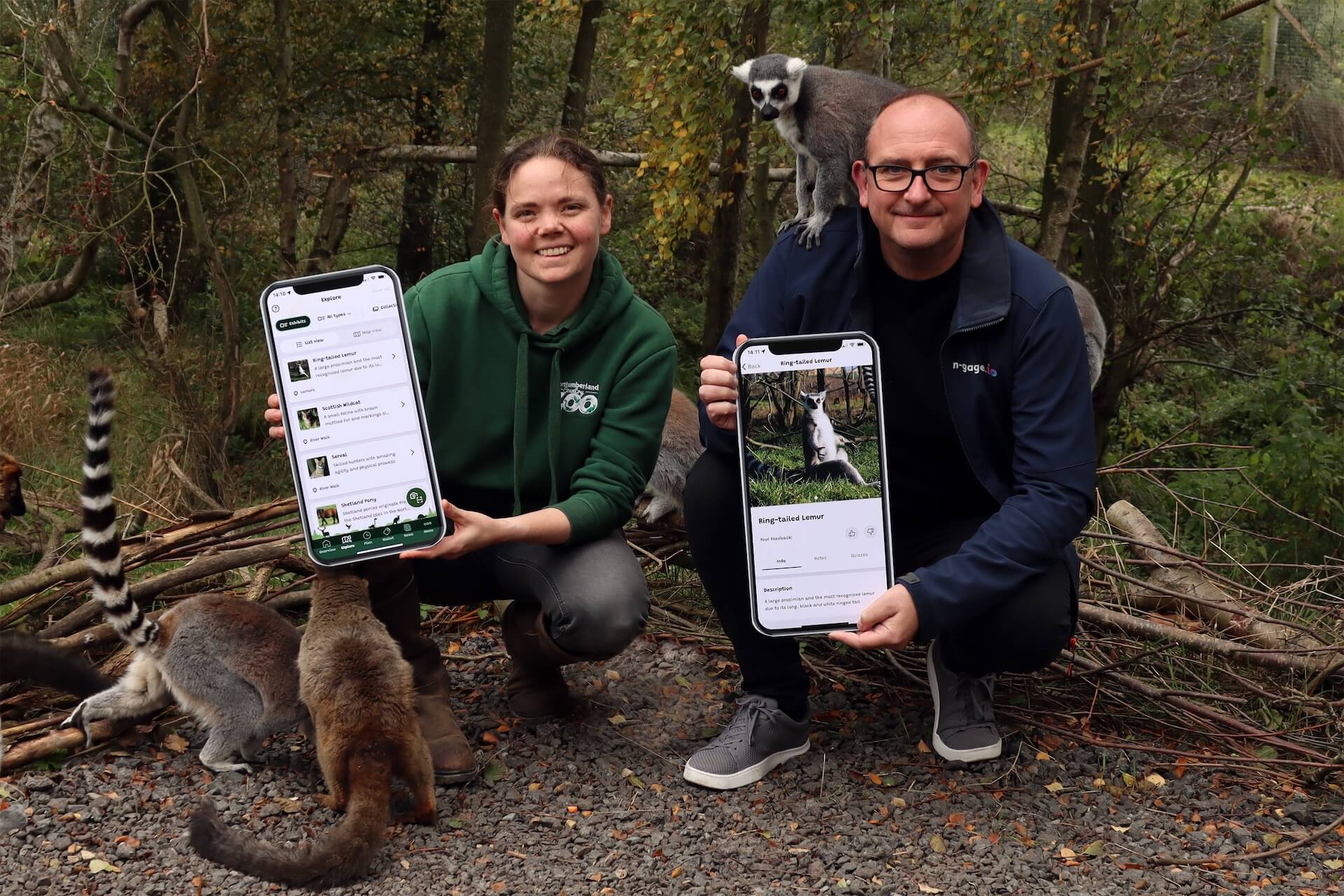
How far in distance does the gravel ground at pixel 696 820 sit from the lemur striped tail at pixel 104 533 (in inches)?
13.9

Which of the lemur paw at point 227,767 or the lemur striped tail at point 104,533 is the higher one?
the lemur striped tail at point 104,533

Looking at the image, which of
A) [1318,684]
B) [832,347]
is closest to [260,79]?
[832,347]

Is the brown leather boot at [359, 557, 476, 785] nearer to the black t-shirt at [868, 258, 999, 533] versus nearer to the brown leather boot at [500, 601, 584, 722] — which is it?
the brown leather boot at [500, 601, 584, 722]

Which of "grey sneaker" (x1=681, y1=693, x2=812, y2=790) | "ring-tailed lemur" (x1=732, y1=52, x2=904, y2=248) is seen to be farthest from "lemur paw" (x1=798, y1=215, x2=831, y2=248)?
"grey sneaker" (x1=681, y1=693, x2=812, y2=790)

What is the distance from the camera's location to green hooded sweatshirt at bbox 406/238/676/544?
310 cm

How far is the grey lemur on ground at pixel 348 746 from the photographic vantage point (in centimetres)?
245

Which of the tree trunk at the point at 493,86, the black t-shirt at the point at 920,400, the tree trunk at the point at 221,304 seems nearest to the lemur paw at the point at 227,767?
the black t-shirt at the point at 920,400

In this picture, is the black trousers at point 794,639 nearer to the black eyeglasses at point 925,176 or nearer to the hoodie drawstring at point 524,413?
the hoodie drawstring at point 524,413

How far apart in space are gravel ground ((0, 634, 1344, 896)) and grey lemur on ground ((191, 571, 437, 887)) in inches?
4.6

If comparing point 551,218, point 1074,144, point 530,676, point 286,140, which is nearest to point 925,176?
point 551,218

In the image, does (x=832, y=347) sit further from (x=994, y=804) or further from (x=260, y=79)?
(x=260, y=79)

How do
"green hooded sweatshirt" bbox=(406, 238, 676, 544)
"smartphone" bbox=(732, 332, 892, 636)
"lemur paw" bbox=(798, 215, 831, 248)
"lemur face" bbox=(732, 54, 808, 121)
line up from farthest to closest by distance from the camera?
1. "lemur face" bbox=(732, 54, 808, 121)
2. "lemur paw" bbox=(798, 215, 831, 248)
3. "green hooded sweatshirt" bbox=(406, 238, 676, 544)
4. "smartphone" bbox=(732, 332, 892, 636)

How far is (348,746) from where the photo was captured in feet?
8.68

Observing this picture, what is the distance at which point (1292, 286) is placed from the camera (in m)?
8.09
